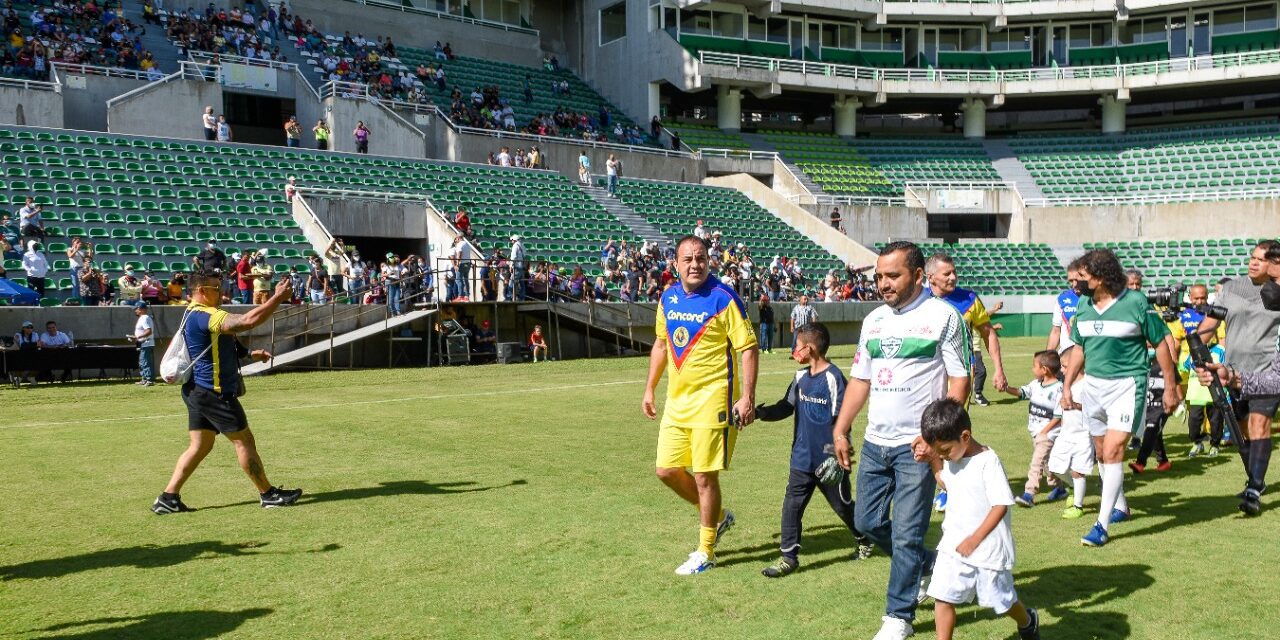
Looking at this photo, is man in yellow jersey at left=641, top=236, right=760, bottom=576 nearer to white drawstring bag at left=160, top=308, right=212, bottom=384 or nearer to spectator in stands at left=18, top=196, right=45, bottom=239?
white drawstring bag at left=160, top=308, right=212, bottom=384

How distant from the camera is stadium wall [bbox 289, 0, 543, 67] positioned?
43.8 metres

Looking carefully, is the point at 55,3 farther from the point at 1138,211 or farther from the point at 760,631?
the point at 1138,211

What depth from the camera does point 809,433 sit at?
20.2 ft

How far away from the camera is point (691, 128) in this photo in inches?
1873

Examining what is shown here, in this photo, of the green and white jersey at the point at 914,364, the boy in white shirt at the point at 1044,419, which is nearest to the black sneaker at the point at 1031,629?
the green and white jersey at the point at 914,364

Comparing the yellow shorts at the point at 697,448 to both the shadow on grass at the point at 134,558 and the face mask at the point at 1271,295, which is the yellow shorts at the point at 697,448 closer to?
the shadow on grass at the point at 134,558

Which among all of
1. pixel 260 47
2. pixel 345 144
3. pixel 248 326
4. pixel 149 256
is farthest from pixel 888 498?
pixel 260 47

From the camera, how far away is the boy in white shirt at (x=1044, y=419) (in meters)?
8.23

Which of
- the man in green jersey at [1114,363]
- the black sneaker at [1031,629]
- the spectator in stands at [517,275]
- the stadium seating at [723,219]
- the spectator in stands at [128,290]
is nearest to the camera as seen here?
the black sneaker at [1031,629]

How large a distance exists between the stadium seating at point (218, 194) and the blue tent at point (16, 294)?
282 cm

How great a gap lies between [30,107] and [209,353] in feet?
84.1

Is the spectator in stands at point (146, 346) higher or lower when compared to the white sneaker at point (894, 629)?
higher

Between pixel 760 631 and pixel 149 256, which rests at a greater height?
pixel 149 256

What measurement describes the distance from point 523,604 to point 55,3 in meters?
36.6
